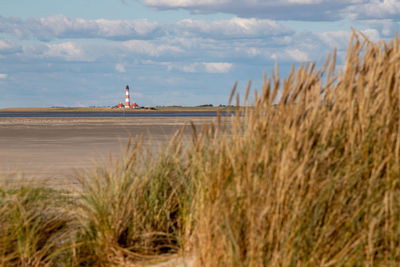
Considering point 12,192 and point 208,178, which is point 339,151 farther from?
point 12,192

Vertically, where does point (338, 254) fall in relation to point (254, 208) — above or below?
below

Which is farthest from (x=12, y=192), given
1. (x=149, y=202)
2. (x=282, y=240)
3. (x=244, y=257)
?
(x=282, y=240)

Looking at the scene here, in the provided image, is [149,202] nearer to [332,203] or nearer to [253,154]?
[253,154]

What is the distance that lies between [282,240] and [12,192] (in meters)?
2.65

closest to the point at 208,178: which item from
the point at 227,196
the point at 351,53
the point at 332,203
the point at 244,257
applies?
the point at 227,196

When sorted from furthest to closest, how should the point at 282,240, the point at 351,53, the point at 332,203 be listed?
the point at 351,53, the point at 332,203, the point at 282,240

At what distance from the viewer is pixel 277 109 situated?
4246mm

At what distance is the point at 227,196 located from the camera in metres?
3.86

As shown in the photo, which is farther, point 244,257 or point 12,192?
point 12,192

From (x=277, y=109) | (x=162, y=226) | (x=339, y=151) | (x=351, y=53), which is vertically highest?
(x=351, y=53)

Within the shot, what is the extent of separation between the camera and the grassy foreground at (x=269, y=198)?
3.70m

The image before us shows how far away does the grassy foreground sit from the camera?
3.70 metres

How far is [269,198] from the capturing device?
3.65m

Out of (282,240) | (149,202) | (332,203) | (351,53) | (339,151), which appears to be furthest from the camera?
(149,202)
